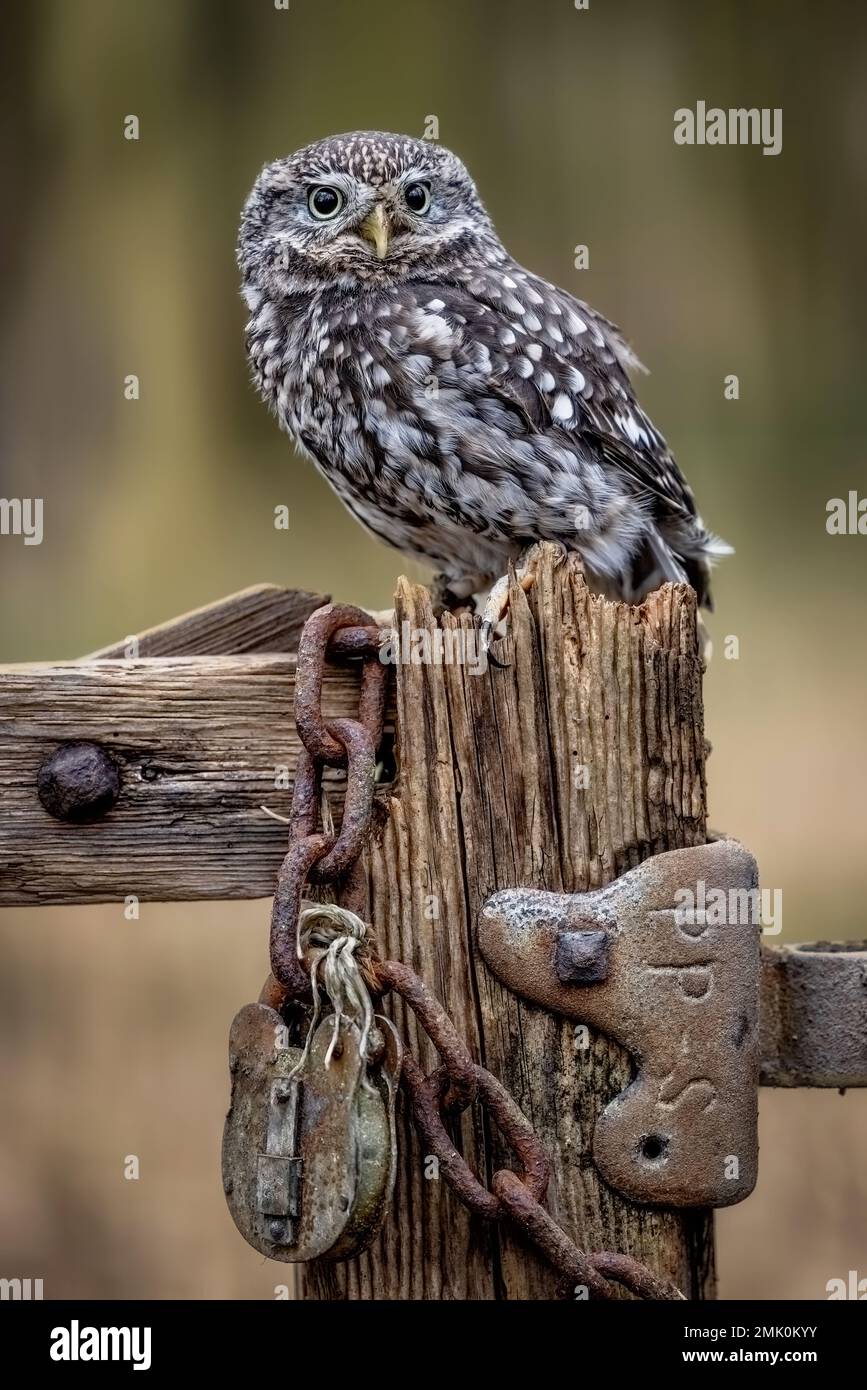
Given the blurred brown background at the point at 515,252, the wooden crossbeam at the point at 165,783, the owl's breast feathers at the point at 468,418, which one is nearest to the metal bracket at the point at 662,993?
the wooden crossbeam at the point at 165,783

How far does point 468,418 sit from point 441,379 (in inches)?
3.5

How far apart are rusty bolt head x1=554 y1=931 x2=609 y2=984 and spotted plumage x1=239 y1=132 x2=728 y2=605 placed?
1.24 m

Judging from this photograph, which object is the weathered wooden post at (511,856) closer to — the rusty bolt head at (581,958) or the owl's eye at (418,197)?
the rusty bolt head at (581,958)

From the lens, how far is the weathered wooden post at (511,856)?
1.49 meters

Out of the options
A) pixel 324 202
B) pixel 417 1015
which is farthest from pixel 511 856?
pixel 324 202

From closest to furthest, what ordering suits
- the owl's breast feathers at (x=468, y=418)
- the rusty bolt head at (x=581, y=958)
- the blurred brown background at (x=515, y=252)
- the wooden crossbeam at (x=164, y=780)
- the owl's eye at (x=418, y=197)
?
the rusty bolt head at (x=581, y=958), the wooden crossbeam at (x=164, y=780), the owl's breast feathers at (x=468, y=418), the owl's eye at (x=418, y=197), the blurred brown background at (x=515, y=252)

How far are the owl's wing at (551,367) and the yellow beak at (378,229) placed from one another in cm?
10

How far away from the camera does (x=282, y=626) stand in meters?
1.98

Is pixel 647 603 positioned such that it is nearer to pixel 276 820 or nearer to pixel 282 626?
pixel 276 820

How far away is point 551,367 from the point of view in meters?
→ 2.71

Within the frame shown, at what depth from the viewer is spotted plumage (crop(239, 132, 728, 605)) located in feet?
8.43

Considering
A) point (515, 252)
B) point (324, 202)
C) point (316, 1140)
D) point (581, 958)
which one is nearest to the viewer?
point (316, 1140)

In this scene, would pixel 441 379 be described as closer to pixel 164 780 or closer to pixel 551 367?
pixel 551 367

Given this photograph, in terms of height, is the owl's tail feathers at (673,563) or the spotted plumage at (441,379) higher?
the spotted plumage at (441,379)
